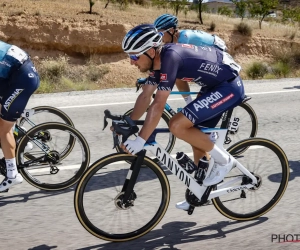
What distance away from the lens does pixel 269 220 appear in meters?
4.72

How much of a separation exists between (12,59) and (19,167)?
116cm

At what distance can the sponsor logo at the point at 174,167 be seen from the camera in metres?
4.22

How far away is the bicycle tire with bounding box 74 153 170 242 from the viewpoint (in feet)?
13.1

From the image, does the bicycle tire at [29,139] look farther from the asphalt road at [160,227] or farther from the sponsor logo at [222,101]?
the sponsor logo at [222,101]

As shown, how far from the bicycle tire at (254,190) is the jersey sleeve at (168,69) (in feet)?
3.06

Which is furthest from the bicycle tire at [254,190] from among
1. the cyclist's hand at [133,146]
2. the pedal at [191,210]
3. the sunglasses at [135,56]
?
the sunglasses at [135,56]

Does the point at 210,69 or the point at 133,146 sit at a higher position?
the point at 210,69

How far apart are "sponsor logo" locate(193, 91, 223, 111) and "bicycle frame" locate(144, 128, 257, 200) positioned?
0.20 m

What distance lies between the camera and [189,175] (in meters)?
4.34

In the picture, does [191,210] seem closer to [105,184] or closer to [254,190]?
[254,190]

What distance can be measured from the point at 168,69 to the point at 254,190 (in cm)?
150

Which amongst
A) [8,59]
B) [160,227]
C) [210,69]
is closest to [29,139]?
[8,59]

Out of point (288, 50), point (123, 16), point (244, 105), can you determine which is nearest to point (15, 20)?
point (123, 16)

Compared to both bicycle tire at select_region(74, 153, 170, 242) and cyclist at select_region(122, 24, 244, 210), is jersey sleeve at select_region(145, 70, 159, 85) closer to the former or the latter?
cyclist at select_region(122, 24, 244, 210)
